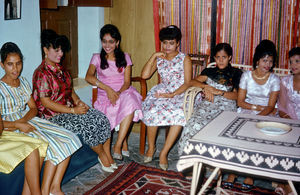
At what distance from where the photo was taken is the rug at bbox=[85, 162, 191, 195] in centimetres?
264

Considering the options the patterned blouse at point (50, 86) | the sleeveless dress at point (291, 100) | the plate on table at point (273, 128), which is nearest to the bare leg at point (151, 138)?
the patterned blouse at point (50, 86)

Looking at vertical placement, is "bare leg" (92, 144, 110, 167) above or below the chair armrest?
below

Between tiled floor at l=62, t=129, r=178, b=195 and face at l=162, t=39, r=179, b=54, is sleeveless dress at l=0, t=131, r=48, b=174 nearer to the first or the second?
tiled floor at l=62, t=129, r=178, b=195

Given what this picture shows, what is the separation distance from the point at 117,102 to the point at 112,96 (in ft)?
0.26

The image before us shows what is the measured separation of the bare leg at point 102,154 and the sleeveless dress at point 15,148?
2.18 feet

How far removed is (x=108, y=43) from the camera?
325 cm

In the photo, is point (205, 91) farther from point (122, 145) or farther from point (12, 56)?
point (12, 56)

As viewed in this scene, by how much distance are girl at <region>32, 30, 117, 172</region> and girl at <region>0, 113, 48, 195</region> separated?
1.41 ft

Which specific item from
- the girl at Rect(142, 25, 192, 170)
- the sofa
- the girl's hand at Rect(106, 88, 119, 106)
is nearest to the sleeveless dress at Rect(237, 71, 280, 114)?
the girl at Rect(142, 25, 192, 170)

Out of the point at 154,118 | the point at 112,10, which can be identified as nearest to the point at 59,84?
the point at 154,118

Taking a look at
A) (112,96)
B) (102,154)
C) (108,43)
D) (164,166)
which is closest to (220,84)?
(164,166)

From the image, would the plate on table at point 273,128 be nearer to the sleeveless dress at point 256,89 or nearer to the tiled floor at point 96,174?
the sleeveless dress at point 256,89

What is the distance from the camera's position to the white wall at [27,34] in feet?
8.92

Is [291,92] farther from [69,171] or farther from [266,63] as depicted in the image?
[69,171]
